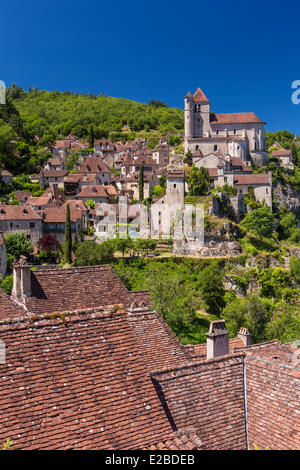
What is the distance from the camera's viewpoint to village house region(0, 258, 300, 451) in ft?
20.5

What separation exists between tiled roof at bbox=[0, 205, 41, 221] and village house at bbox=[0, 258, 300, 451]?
199ft

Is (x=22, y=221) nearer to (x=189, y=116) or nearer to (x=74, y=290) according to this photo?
(x=189, y=116)

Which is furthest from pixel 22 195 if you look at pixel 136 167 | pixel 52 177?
pixel 136 167

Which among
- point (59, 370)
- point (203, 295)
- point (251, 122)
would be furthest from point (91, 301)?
point (251, 122)

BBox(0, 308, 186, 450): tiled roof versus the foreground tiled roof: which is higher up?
BBox(0, 308, 186, 450): tiled roof

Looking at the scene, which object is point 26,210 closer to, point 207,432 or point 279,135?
point 207,432

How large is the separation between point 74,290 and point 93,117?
155270mm

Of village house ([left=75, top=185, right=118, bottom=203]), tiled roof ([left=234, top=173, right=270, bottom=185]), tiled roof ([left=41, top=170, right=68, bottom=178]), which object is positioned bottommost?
village house ([left=75, top=185, right=118, bottom=203])

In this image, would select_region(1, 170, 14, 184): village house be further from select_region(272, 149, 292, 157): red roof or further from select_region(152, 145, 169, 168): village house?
select_region(272, 149, 292, 157): red roof

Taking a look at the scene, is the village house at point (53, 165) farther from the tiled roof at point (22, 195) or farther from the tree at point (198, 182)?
the tree at point (198, 182)

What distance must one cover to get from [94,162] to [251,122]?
41260mm

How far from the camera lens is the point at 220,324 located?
478 inches

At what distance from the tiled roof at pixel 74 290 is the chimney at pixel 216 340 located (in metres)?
5.17
